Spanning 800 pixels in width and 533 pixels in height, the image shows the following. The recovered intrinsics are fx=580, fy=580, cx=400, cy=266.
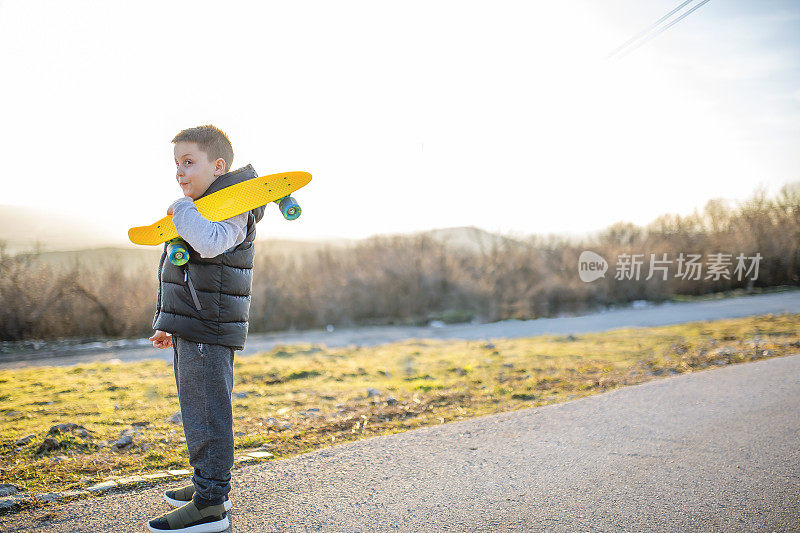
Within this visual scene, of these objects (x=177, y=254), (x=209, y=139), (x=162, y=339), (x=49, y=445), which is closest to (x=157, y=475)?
(x=162, y=339)

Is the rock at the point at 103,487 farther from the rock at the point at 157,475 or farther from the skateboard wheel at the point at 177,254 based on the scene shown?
the skateboard wheel at the point at 177,254

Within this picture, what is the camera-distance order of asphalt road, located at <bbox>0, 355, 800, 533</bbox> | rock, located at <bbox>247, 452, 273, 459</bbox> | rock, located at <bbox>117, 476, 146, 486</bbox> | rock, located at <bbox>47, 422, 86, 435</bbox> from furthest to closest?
rock, located at <bbox>47, 422, 86, 435</bbox> < rock, located at <bbox>247, 452, 273, 459</bbox> < rock, located at <bbox>117, 476, 146, 486</bbox> < asphalt road, located at <bbox>0, 355, 800, 533</bbox>

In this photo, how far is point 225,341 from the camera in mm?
2688

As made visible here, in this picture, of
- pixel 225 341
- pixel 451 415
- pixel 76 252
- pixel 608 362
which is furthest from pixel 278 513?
pixel 76 252

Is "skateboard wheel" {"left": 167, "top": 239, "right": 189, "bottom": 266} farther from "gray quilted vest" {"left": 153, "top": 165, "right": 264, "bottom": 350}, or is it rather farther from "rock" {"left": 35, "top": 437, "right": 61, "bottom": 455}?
"rock" {"left": 35, "top": 437, "right": 61, "bottom": 455}

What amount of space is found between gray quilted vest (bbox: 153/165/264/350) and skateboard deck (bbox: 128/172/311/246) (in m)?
0.08

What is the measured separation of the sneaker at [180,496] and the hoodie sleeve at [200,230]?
3.94 ft

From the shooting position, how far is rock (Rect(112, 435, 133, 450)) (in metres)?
3.77

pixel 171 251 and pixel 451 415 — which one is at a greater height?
pixel 171 251

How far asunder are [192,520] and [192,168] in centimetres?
158

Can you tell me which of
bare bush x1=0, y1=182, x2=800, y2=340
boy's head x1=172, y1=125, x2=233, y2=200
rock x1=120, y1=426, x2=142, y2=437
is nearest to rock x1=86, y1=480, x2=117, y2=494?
rock x1=120, y1=426, x2=142, y2=437

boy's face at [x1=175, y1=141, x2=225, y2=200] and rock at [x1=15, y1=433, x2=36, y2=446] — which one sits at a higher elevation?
boy's face at [x1=175, y1=141, x2=225, y2=200]

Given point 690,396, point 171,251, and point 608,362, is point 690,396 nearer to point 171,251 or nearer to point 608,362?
point 608,362

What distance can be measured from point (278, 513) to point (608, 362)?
576 centimetres
